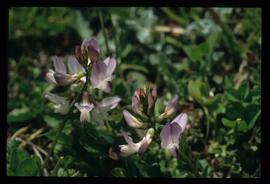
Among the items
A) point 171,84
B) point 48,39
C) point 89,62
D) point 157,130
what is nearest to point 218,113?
point 171,84

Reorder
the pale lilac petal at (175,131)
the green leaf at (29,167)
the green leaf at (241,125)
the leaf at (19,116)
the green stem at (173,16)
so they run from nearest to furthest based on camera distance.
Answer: the pale lilac petal at (175,131), the green leaf at (29,167), the green leaf at (241,125), the leaf at (19,116), the green stem at (173,16)

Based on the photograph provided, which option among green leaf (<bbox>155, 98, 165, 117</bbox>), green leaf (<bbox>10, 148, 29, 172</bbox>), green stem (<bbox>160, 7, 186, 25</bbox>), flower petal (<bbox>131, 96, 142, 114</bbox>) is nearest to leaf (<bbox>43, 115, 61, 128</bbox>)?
green leaf (<bbox>10, 148, 29, 172</bbox>)

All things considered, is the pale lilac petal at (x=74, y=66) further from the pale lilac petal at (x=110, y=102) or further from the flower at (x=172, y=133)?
the flower at (x=172, y=133)

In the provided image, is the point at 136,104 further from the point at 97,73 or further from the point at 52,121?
the point at 52,121

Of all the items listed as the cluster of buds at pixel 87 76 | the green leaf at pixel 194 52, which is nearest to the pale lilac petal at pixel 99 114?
the cluster of buds at pixel 87 76

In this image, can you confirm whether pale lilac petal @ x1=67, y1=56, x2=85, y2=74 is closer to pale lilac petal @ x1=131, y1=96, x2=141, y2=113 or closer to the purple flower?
the purple flower

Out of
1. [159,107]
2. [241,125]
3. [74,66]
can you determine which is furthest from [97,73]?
[241,125]
